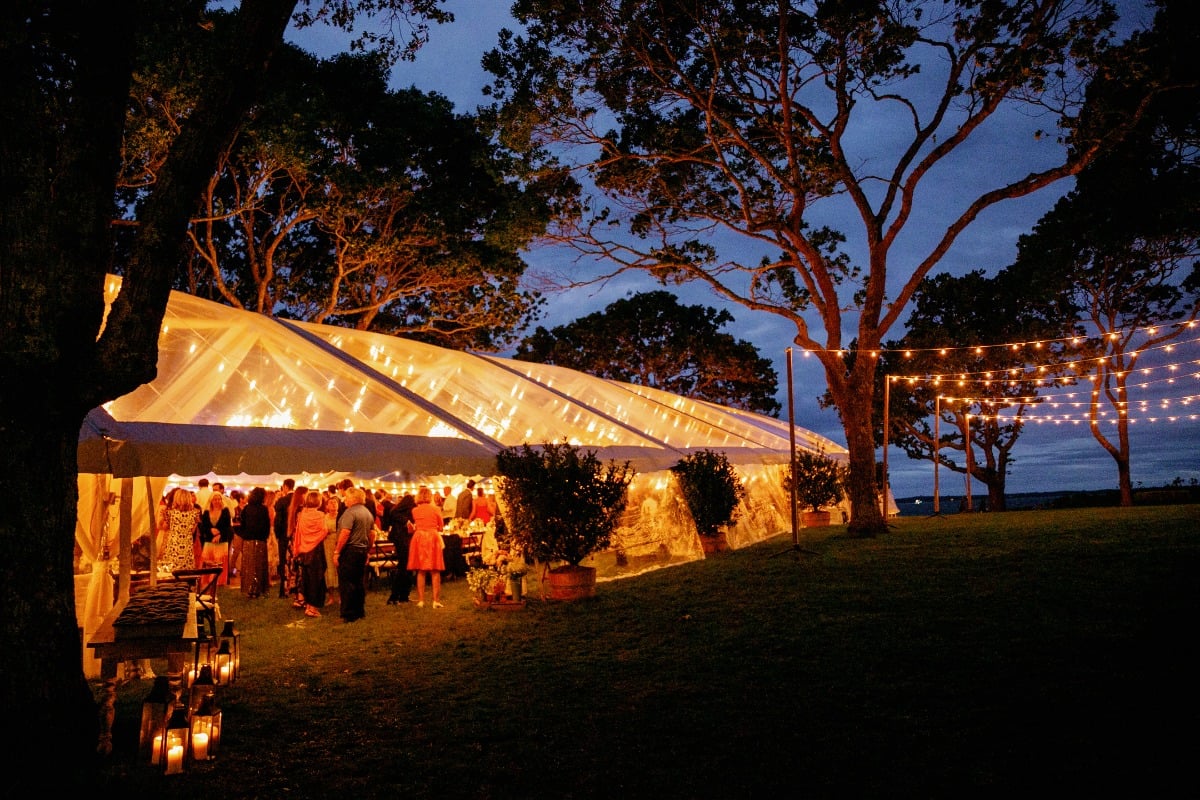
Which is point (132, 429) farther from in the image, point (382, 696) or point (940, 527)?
point (940, 527)

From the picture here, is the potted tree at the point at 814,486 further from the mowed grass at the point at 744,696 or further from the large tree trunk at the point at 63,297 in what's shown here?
the large tree trunk at the point at 63,297

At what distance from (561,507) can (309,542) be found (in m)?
2.83

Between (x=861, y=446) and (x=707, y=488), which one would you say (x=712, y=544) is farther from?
(x=861, y=446)

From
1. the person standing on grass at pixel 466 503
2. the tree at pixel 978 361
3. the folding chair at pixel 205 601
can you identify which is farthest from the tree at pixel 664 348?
the folding chair at pixel 205 601

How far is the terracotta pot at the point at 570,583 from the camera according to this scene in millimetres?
9297

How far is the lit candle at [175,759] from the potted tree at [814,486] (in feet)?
53.1

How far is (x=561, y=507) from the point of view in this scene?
Answer: 9.20 meters

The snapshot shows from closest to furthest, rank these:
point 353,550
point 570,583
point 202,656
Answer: point 202,656 < point 353,550 < point 570,583

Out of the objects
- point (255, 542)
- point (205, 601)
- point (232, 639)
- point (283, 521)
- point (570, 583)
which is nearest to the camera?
point (232, 639)

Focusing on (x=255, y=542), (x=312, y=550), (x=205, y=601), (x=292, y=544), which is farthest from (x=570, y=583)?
(x=255, y=542)

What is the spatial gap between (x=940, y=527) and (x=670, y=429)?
596cm

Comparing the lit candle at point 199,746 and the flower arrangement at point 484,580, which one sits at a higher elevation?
the flower arrangement at point 484,580

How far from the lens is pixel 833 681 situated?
492 cm

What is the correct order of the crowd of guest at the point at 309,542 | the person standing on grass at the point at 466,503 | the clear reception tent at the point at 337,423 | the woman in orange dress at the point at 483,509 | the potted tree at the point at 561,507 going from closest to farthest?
the clear reception tent at the point at 337,423
the crowd of guest at the point at 309,542
the potted tree at the point at 561,507
the woman in orange dress at the point at 483,509
the person standing on grass at the point at 466,503
